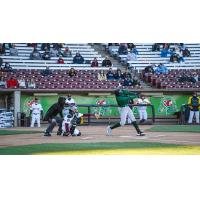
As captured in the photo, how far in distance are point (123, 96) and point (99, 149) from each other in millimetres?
1491

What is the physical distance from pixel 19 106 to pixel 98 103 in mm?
1373

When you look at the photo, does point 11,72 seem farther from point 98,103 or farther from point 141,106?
point 141,106

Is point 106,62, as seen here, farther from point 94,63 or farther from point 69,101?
point 69,101

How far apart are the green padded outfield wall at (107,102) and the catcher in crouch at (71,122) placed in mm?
148

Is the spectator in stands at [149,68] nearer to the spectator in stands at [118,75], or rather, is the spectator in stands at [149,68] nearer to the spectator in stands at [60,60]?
the spectator in stands at [118,75]

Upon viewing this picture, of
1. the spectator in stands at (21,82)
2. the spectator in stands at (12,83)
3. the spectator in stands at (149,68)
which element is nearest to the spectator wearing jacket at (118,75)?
the spectator in stands at (149,68)

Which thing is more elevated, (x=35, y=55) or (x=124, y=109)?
(x=35, y=55)

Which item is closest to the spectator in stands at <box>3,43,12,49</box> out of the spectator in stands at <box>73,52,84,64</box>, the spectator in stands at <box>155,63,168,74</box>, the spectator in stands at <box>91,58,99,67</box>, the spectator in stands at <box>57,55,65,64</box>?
the spectator in stands at <box>57,55,65,64</box>

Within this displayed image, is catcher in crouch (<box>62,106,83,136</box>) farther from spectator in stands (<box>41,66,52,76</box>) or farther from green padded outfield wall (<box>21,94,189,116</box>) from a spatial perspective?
spectator in stands (<box>41,66,52,76</box>)

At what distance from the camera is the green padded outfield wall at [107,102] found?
11875mm

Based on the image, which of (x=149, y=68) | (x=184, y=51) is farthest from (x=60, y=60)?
(x=184, y=51)

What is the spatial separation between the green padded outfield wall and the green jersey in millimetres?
→ 110

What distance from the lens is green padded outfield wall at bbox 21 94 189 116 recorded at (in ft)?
39.0

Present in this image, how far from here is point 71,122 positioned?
1215cm
